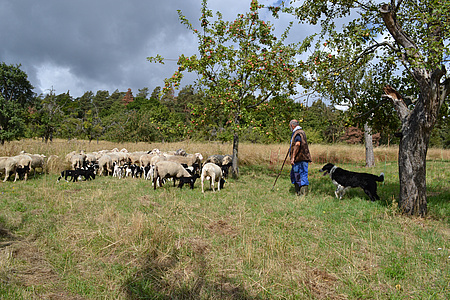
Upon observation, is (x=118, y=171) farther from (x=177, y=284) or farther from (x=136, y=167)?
(x=177, y=284)

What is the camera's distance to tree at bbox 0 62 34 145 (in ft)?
72.7

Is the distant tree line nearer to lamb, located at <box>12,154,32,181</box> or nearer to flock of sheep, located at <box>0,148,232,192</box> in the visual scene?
flock of sheep, located at <box>0,148,232,192</box>

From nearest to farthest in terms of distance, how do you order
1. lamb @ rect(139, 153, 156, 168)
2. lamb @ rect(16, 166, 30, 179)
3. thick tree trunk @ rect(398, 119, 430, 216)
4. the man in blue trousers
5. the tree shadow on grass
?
the tree shadow on grass → thick tree trunk @ rect(398, 119, 430, 216) → the man in blue trousers → lamb @ rect(16, 166, 30, 179) → lamb @ rect(139, 153, 156, 168)

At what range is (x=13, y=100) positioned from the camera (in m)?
23.4

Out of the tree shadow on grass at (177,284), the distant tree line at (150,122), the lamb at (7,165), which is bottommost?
the tree shadow on grass at (177,284)

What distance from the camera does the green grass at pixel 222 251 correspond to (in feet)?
11.1

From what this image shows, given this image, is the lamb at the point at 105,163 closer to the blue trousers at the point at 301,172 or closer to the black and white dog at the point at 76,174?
the black and white dog at the point at 76,174

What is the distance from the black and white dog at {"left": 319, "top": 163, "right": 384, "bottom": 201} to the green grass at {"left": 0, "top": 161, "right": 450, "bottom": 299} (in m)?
0.67

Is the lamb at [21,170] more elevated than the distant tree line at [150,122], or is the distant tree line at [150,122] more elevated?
the distant tree line at [150,122]

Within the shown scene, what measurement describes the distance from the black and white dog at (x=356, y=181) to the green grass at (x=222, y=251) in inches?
26.3

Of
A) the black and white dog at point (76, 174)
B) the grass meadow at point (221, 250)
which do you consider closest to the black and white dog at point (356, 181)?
the grass meadow at point (221, 250)

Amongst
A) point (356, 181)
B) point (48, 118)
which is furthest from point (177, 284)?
point (48, 118)

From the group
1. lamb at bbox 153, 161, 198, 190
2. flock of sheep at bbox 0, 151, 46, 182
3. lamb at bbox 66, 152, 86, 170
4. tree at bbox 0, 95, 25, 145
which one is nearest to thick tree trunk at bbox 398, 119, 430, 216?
lamb at bbox 153, 161, 198, 190

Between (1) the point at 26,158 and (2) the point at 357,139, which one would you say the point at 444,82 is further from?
(2) the point at 357,139
